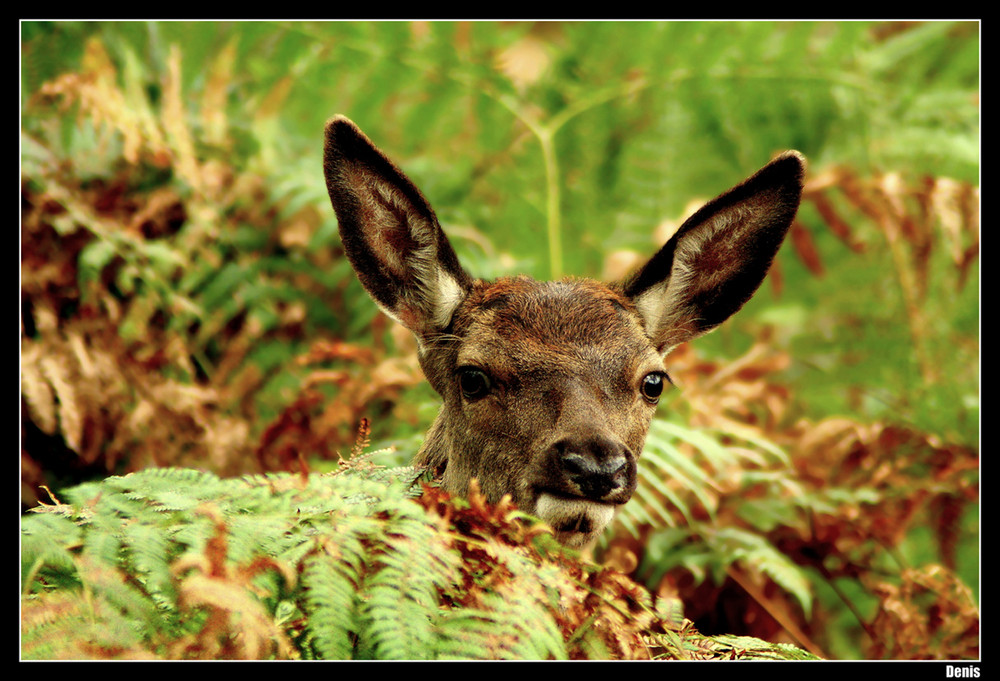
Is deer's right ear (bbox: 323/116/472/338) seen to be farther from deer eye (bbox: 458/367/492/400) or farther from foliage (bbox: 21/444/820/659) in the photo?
foliage (bbox: 21/444/820/659)

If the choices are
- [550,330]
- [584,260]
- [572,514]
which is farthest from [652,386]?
[584,260]

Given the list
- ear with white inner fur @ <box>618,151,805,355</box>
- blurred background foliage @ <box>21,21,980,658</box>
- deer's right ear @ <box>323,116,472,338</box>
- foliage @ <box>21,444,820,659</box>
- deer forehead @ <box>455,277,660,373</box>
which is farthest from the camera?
blurred background foliage @ <box>21,21,980,658</box>

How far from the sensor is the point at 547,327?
4113mm

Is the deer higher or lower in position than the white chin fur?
higher

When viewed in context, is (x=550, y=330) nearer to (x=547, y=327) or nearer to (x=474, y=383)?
(x=547, y=327)

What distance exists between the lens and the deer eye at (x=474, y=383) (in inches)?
159

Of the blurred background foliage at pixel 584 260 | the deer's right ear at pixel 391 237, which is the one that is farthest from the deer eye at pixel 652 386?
the deer's right ear at pixel 391 237

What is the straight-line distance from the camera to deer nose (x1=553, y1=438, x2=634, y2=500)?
133 inches

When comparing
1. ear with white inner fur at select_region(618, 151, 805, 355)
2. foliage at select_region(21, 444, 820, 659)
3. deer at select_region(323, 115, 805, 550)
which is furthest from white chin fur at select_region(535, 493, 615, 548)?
ear with white inner fur at select_region(618, 151, 805, 355)

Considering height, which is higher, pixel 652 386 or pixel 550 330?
pixel 550 330

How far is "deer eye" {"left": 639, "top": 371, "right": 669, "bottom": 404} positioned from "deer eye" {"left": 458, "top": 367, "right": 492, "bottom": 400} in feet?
2.53

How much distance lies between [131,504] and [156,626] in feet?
1.76

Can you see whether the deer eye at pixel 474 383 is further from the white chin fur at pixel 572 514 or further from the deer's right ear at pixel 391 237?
the white chin fur at pixel 572 514

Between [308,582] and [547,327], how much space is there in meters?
1.95
